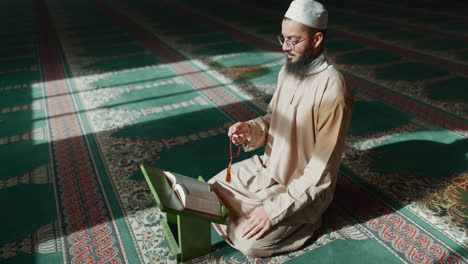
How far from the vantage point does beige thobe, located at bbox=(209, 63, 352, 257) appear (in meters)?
1.67

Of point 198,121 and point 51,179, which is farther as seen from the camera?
point 198,121

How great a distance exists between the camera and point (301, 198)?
5.66ft

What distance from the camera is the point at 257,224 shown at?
1.75 metres

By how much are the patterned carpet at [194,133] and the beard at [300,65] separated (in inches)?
34.8

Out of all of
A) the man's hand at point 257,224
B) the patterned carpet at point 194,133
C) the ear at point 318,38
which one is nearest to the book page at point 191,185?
the man's hand at point 257,224

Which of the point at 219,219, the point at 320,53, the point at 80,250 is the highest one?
the point at 320,53

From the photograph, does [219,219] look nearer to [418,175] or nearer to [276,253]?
[276,253]

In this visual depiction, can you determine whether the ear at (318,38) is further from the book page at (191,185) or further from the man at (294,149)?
the book page at (191,185)

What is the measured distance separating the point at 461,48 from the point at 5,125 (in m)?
5.63

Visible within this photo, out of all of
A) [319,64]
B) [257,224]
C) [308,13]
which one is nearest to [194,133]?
[257,224]

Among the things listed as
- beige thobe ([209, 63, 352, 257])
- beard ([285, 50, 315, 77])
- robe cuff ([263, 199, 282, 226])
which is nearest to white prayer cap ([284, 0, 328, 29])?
beard ([285, 50, 315, 77])

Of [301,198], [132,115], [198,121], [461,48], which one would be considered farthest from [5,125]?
[461,48]

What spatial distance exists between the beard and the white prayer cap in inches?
5.3

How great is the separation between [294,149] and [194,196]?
537 mm
